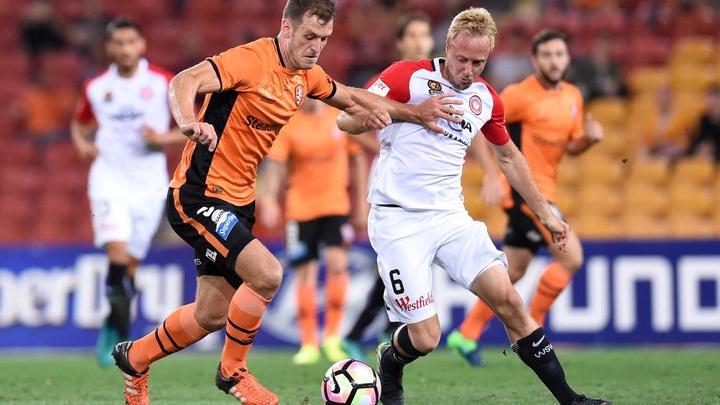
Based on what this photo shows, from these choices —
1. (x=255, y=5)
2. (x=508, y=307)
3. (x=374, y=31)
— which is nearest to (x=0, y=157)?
(x=255, y=5)

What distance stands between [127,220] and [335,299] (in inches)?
74.9

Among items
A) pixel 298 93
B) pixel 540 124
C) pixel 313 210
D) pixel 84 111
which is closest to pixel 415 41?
pixel 540 124

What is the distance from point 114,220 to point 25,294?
2.60m

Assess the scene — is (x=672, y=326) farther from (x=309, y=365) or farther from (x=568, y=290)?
(x=309, y=365)

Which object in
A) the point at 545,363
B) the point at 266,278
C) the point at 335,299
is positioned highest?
the point at 266,278

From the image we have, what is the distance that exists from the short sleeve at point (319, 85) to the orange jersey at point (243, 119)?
6 cm

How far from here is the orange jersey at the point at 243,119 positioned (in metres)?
5.64

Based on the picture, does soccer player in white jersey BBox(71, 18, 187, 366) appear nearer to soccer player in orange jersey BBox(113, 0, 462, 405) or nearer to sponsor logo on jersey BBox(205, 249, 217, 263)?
soccer player in orange jersey BBox(113, 0, 462, 405)

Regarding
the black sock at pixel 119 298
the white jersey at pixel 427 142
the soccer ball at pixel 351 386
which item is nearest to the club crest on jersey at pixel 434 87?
the white jersey at pixel 427 142

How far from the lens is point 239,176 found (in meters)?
5.77

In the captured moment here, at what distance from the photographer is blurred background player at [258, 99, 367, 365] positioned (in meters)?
9.29

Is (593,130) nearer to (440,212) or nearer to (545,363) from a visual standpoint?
(440,212)

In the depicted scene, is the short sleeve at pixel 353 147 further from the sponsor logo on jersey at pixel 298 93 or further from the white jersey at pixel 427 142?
the sponsor logo on jersey at pixel 298 93

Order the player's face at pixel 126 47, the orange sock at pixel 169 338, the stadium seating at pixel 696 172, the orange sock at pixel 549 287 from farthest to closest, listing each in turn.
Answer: the stadium seating at pixel 696 172
the player's face at pixel 126 47
the orange sock at pixel 549 287
the orange sock at pixel 169 338
